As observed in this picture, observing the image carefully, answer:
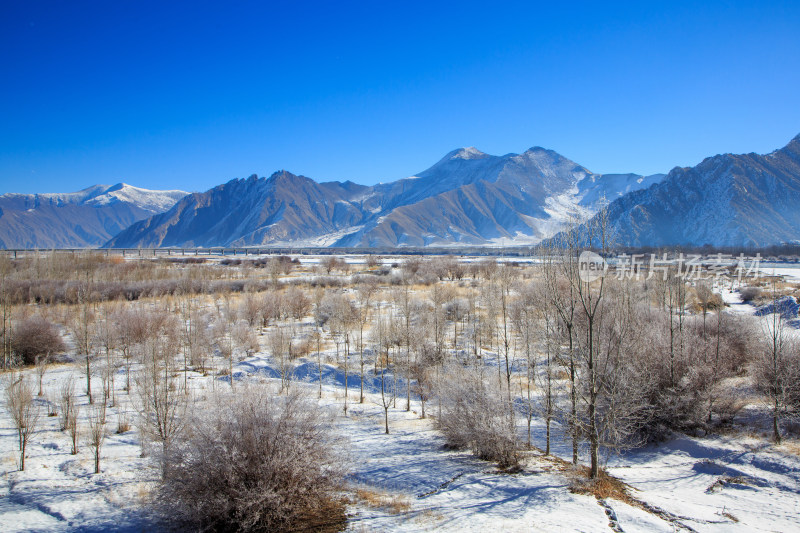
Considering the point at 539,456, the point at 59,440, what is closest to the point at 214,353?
the point at 59,440

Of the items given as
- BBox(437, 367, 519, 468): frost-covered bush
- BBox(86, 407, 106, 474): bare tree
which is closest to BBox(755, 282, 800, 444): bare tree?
BBox(437, 367, 519, 468): frost-covered bush

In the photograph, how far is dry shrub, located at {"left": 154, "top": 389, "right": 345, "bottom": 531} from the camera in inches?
322

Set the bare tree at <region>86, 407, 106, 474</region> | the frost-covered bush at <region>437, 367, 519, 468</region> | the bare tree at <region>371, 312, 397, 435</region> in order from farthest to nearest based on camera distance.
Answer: the bare tree at <region>371, 312, 397, 435</region> → the frost-covered bush at <region>437, 367, 519, 468</region> → the bare tree at <region>86, 407, 106, 474</region>

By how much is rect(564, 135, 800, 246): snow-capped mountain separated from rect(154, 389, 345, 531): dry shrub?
501 ft

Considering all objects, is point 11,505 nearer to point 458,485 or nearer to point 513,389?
point 458,485

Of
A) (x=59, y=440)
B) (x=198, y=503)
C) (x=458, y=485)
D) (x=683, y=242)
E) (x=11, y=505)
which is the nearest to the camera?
(x=198, y=503)

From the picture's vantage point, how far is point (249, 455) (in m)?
8.48

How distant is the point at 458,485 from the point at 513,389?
8479 millimetres

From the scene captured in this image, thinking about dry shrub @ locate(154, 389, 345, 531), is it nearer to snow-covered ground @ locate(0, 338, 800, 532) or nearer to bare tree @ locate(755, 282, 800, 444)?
snow-covered ground @ locate(0, 338, 800, 532)

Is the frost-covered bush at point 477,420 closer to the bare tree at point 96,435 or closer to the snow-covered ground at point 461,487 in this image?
the snow-covered ground at point 461,487

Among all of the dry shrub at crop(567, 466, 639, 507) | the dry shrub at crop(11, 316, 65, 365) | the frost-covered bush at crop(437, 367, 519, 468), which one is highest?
the dry shrub at crop(11, 316, 65, 365)

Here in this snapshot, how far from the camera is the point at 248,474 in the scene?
8438 millimetres

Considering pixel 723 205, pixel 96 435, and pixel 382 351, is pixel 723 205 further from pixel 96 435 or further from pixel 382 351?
pixel 96 435

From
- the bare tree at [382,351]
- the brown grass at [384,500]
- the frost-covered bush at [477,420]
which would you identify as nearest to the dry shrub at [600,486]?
the frost-covered bush at [477,420]
